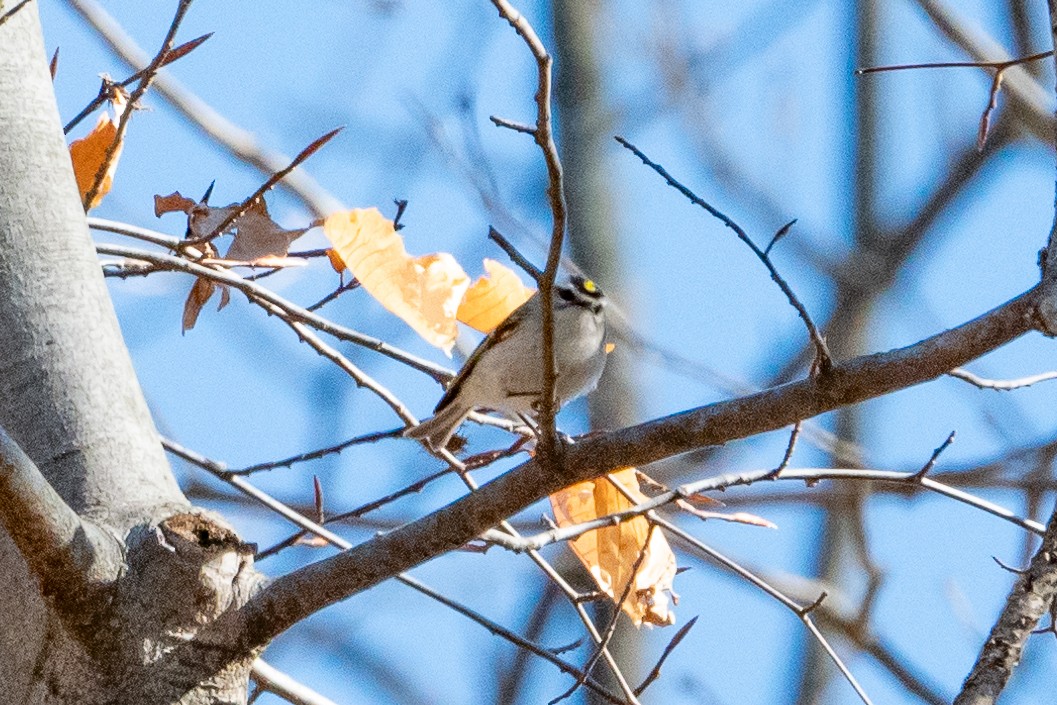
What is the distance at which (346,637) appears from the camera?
545 centimetres

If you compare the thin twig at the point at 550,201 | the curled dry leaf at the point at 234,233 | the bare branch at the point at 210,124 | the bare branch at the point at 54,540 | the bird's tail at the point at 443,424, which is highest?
the bare branch at the point at 210,124

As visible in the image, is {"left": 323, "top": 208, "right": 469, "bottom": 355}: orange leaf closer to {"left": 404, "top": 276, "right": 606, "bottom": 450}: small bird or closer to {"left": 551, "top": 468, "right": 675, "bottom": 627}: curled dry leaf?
{"left": 551, "top": 468, "right": 675, "bottom": 627}: curled dry leaf

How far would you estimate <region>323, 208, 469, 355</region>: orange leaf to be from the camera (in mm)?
2598

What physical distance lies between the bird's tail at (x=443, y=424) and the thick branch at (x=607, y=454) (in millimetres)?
997

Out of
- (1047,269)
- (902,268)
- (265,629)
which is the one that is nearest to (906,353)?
(1047,269)

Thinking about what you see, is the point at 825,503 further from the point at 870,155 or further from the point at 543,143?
the point at 543,143

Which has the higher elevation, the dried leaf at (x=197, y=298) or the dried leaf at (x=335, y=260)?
the dried leaf at (x=335, y=260)

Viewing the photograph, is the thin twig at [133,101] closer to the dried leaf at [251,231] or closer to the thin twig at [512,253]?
the dried leaf at [251,231]

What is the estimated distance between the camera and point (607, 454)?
Answer: 1909mm

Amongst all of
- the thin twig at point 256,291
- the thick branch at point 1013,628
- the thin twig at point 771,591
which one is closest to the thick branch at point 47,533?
the thin twig at point 256,291

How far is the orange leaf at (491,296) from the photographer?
2.80 m

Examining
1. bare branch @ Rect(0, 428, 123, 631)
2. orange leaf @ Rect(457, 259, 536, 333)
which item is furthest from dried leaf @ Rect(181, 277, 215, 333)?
bare branch @ Rect(0, 428, 123, 631)

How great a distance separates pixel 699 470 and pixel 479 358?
120 centimetres

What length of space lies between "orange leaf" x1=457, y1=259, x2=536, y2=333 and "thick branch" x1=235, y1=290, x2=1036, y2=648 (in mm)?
904
